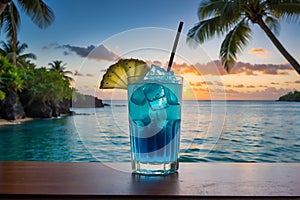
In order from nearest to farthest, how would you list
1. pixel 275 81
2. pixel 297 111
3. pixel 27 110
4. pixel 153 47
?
pixel 153 47, pixel 275 81, pixel 297 111, pixel 27 110

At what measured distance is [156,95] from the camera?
48 centimetres

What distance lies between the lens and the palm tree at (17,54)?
5797 millimetres

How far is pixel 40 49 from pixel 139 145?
5570mm

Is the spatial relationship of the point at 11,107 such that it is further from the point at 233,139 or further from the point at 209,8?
the point at 209,8

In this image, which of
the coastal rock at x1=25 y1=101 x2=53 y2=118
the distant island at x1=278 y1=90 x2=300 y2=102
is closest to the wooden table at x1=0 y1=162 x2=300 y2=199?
the distant island at x1=278 y1=90 x2=300 y2=102

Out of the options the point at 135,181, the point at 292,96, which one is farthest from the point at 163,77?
the point at 292,96

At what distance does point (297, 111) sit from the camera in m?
5.42

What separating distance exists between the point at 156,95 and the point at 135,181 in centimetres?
12

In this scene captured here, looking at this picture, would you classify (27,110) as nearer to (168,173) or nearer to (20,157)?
(20,157)

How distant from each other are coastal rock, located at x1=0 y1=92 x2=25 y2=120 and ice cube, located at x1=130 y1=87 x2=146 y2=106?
526 cm

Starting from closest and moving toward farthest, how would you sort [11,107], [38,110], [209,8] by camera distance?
[209,8] < [11,107] < [38,110]

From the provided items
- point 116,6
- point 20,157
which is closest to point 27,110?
point 20,157

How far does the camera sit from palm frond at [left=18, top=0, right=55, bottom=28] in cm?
349

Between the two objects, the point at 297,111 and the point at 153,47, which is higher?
the point at 153,47
